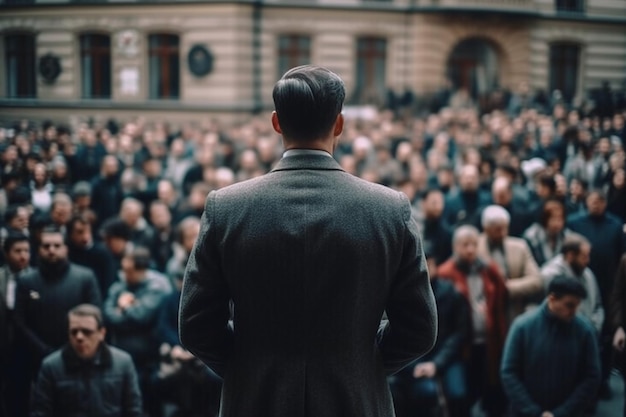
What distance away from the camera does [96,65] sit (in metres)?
31.1

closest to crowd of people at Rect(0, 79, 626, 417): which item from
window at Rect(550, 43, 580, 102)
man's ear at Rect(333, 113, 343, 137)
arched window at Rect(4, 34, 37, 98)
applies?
man's ear at Rect(333, 113, 343, 137)

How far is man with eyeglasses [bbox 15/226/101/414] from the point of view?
6859mm

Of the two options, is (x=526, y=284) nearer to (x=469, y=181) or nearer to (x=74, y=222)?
(x=469, y=181)

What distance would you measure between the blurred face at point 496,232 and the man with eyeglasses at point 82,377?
3871 mm

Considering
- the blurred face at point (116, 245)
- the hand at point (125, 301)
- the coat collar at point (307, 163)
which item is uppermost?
the coat collar at point (307, 163)

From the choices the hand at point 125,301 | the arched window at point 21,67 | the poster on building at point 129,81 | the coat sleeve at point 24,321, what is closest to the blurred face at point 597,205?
the hand at point 125,301

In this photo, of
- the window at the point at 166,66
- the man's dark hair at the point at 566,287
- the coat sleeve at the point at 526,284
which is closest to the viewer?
the man's dark hair at the point at 566,287

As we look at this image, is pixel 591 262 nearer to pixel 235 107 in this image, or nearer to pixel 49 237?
pixel 49 237

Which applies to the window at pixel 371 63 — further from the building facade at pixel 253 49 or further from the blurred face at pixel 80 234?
the blurred face at pixel 80 234

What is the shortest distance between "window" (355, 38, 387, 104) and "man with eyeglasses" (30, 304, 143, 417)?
26.2 metres

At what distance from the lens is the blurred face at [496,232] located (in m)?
7.78

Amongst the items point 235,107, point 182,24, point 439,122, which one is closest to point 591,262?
point 439,122

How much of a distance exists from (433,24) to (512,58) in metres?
3.78

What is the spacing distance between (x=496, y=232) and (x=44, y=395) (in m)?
4.46
